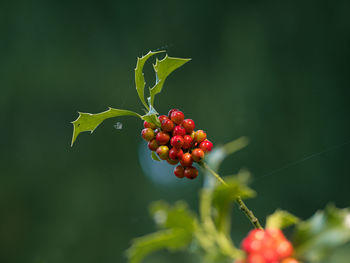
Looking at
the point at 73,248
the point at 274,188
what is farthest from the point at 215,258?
the point at 274,188

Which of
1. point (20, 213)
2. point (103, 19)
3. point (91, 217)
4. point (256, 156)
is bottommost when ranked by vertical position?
point (256, 156)

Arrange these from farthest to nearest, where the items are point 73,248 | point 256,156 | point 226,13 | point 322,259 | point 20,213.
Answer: point 226,13
point 256,156
point 20,213
point 73,248
point 322,259

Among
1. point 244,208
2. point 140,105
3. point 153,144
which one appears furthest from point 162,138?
point 140,105

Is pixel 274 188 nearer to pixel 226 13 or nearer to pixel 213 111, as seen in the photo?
pixel 213 111

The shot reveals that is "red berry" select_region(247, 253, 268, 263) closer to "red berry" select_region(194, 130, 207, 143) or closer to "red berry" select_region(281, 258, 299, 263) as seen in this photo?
"red berry" select_region(281, 258, 299, 263)

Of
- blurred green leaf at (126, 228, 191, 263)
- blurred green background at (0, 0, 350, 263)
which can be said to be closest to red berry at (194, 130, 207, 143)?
blurred green leaf at (126, 228, 191, 263)

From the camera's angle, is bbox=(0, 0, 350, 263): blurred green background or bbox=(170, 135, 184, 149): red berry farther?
bbox=(0, 0, 350, 263): blurred green background

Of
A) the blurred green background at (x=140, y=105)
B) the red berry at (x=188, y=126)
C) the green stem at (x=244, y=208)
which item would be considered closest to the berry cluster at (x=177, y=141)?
the red berry at (x=188, y=126)

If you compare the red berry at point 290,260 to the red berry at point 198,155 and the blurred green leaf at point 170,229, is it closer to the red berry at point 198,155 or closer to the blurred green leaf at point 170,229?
the blurred green leaf at point 170,229
